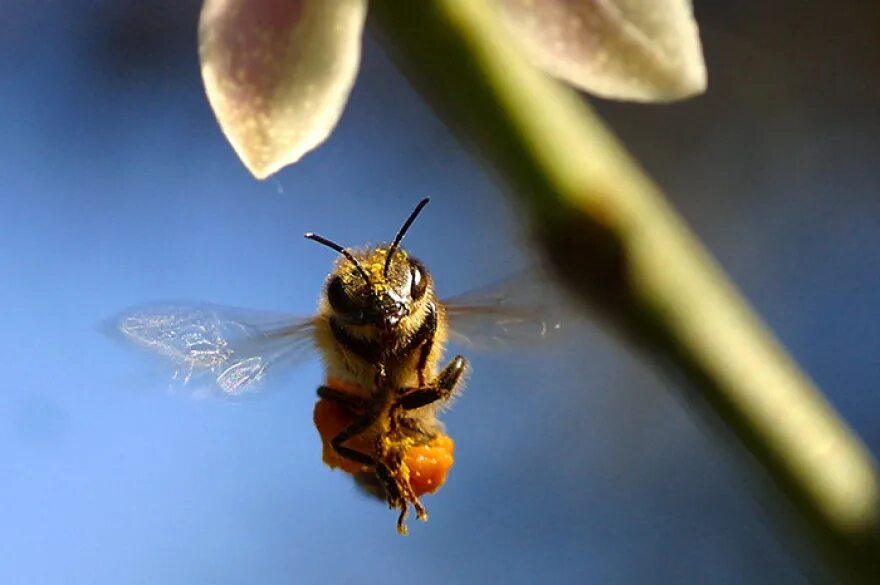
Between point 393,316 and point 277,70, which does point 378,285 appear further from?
point 277,70

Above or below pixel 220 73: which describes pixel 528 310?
below

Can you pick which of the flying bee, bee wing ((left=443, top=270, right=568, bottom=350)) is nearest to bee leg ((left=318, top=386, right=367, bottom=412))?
the flying bee

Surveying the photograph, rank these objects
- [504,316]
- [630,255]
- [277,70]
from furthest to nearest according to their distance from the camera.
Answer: [504,316], [277,70], [630,255]

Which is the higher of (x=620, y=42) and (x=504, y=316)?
(x=620, y=42)

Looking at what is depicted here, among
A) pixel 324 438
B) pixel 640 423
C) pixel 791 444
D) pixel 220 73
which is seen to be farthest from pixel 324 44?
pixel 640 423

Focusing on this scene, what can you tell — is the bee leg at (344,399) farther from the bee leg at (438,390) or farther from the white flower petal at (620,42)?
the white flower petal at (620,42)

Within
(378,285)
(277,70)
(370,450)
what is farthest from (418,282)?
(277,70)

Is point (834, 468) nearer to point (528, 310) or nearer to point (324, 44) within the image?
point (324, 44)
